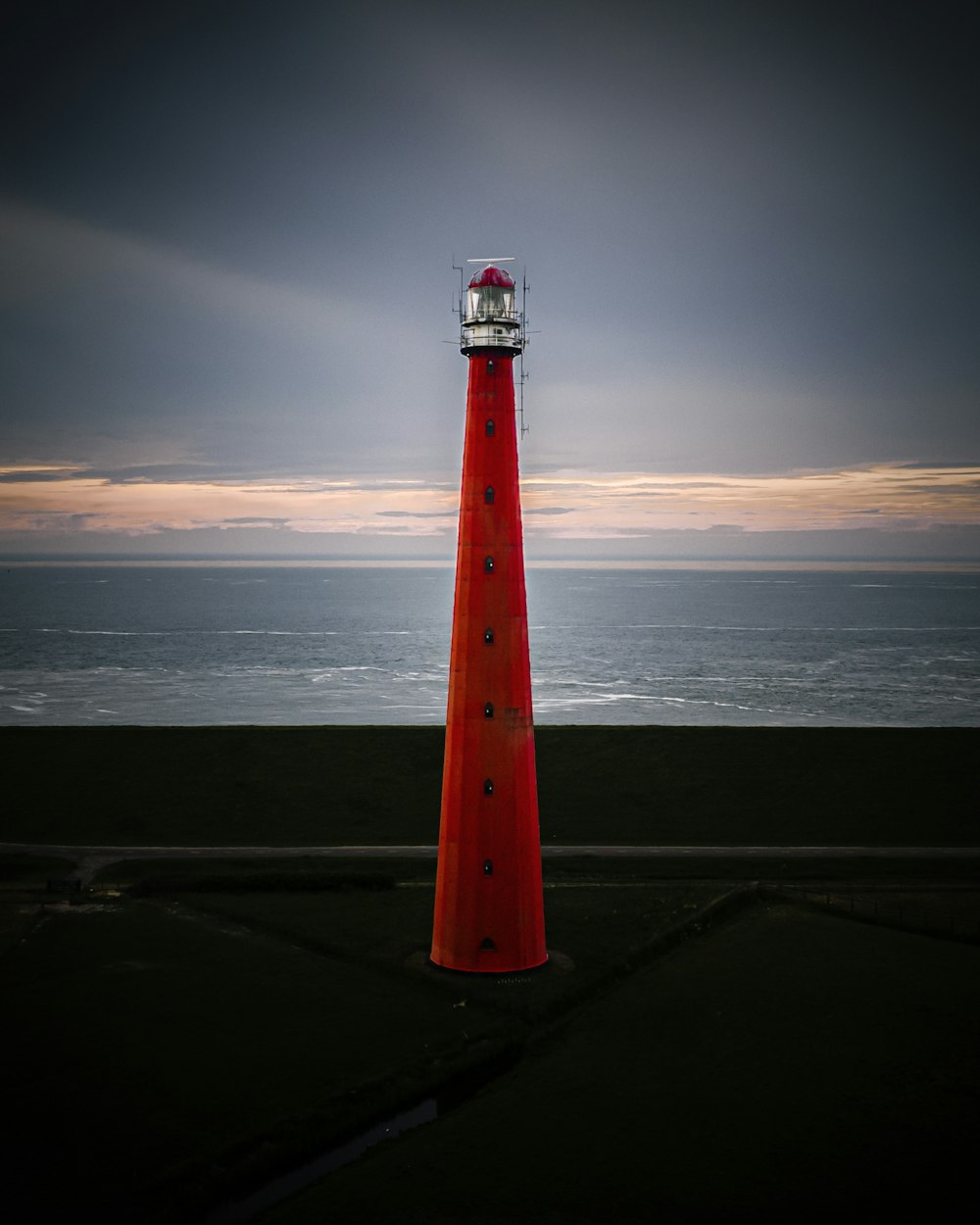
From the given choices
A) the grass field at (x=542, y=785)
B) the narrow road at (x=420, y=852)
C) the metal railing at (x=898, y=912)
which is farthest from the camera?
the grass field at (x=542, y=785)

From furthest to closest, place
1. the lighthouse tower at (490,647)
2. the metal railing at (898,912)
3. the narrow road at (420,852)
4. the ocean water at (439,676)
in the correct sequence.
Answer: the ocean water at (439,676)
the narrow road at (420,852)
the metal railing at (898,912)
the lighthouse tower at (490,647)

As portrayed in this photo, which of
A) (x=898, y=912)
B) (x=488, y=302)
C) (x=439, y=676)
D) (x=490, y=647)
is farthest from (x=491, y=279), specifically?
(x=439, y=676)

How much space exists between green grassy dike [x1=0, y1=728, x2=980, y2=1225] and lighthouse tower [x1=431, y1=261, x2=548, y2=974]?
402 centimetres

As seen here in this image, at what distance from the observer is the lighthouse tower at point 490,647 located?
27453 millimetres

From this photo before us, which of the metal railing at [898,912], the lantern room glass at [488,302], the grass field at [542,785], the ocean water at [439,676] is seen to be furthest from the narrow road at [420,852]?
the ocean water at [439,676]

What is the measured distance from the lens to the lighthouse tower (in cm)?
2745

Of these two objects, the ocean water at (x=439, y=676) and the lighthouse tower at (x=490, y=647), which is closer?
the lighthouse tower at (x=490, y=647)

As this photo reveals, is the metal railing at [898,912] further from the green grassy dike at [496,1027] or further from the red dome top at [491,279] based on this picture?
the red dome top at [491,279]

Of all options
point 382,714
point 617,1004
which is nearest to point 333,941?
point 617,1004

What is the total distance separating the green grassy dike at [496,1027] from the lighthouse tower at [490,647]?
13.2 feet

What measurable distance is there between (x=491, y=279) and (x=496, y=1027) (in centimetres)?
1893

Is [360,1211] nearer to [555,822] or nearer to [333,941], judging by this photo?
[333,941]

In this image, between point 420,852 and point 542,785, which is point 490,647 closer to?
point 420,852

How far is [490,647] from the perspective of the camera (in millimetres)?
27516
